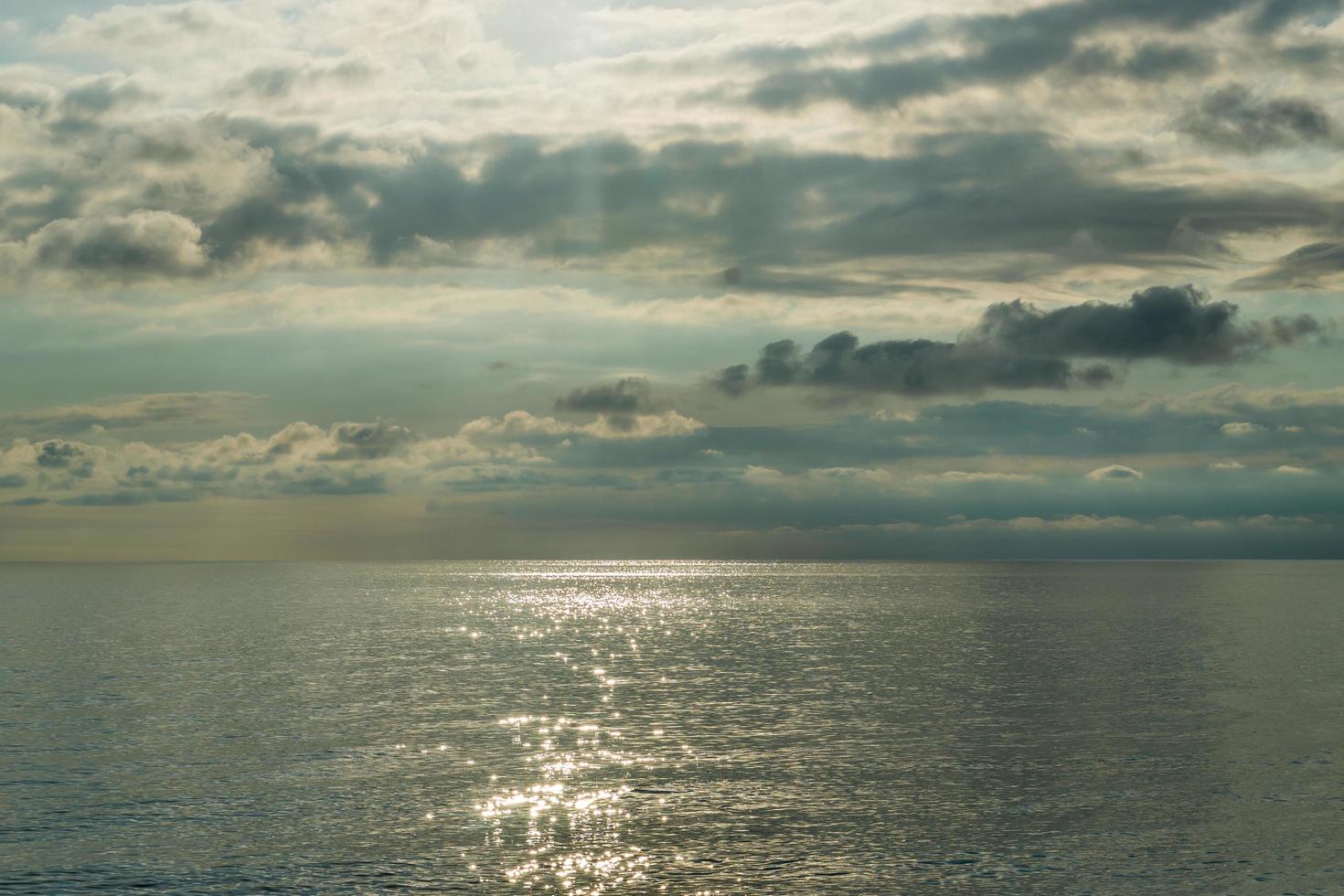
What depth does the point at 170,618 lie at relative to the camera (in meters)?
186

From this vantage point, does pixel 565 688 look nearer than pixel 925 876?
No

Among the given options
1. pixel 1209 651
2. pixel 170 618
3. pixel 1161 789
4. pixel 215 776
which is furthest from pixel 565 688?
pixel 170 618

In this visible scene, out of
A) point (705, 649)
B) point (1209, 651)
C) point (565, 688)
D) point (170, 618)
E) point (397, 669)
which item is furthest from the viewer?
point (170, 618)

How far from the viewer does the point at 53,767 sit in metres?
54.2

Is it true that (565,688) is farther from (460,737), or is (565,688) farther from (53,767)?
(53,767)

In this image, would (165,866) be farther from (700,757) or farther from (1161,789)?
(1161,789)

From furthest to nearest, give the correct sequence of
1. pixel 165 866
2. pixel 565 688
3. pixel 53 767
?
1. pixel 565 688
2. pixel 53 767
3. pixel 165 866

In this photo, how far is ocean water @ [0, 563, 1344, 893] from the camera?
3831cm

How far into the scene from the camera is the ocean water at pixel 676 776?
1508 inches

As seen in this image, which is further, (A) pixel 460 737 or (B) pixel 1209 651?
(B) pixel 1209 651

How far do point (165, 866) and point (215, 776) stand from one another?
14.8 meters

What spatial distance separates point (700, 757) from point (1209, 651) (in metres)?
79.6

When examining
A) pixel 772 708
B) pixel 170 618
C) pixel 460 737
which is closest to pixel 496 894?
pixel 460 737

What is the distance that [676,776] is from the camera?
172 ft
